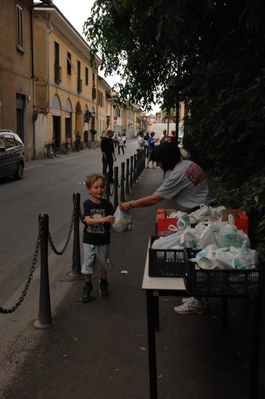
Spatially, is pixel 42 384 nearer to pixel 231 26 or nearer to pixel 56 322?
pixel 56 322

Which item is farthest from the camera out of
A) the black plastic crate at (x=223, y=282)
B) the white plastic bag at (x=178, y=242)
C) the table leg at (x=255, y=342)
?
the white plastic bag at (x=178, y=242)

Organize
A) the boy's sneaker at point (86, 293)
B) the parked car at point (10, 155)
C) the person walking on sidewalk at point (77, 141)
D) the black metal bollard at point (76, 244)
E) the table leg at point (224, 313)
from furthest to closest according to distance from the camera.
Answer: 1. the person walking on sidewalk at point (77, 141)
2. the parked car at point (10, 155)
3. the black metal bollard at point (76, 244)
4. the boy's sneaker at point (86, 293)
5. the table leg at point (224, 313)

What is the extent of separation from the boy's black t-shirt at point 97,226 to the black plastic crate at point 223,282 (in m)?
2.37

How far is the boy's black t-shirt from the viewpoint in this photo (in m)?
4.94

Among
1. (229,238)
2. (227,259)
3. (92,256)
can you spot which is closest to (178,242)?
(229,238)

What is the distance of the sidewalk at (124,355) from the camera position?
3.33 meters

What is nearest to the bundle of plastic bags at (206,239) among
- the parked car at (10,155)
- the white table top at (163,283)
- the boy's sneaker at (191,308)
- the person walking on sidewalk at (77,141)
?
the white table top at (163,283)

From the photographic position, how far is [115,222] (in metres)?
4.26

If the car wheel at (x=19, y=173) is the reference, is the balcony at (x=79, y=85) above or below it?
above

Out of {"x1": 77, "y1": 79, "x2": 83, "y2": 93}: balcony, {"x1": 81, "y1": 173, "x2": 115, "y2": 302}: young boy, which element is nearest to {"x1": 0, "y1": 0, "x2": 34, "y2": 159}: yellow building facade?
{"x1": 77, "y1": 79, "x2": 83, "y2": 93}: balcony

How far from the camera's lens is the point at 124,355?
3.83 meters

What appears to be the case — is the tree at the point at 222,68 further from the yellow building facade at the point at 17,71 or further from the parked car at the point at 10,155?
the yellow building facade at the point at 17,71

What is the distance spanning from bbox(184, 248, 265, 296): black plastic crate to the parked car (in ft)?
43.6

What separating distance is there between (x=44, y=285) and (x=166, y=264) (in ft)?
5.83
